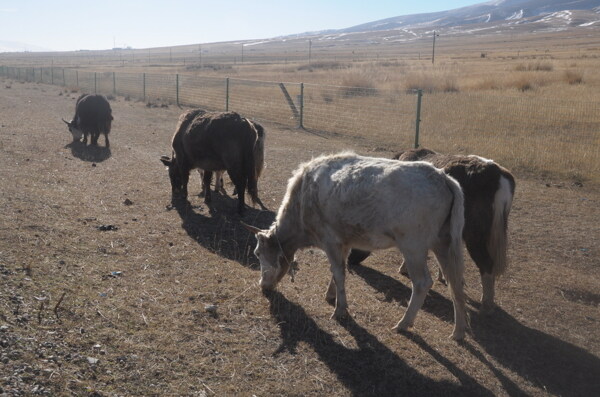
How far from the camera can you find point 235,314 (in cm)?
522

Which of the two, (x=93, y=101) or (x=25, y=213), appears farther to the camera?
(x=93, y=101)

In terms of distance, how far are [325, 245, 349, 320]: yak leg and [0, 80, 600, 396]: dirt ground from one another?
16 centimetres

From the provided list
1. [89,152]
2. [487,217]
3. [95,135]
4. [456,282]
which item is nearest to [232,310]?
[456,282]

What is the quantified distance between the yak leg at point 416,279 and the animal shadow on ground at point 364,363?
259mm

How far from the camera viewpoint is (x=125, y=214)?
8.16m

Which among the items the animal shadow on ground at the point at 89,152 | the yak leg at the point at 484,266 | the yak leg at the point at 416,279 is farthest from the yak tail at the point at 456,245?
the animal shadow on ground at the point at 89,152

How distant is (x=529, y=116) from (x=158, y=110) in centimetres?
1550

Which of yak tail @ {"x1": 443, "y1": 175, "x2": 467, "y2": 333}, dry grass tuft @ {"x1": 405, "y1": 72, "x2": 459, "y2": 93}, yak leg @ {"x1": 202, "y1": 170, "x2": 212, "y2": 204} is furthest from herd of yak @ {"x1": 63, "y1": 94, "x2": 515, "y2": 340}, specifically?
dry grass tuft @ {"x1": 405, "y1": 72, "x2": 459, "y2": 93}

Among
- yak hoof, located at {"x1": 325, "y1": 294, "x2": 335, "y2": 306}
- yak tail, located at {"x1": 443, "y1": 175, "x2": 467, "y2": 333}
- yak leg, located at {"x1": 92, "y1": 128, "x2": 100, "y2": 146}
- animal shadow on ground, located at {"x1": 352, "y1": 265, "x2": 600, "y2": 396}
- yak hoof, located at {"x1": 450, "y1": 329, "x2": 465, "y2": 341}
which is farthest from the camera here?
yak leg, located at {"x1": 92, "y1": 128, "x2": 100, "y2": 146}

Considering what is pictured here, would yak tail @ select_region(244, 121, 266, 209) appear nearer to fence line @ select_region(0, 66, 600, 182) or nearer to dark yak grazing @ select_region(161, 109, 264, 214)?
dark yak grazing @ select_region(161, 109, 264, 214)

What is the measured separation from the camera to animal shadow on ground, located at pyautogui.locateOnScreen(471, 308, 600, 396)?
4352 mm

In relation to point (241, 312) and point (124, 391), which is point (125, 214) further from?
point (124, 391)

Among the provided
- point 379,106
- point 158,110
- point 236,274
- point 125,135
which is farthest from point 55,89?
point 236,274

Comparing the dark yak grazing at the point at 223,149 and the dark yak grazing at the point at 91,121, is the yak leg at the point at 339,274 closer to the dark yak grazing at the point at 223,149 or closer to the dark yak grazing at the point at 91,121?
the dark yak grazing at the point at 223,149
